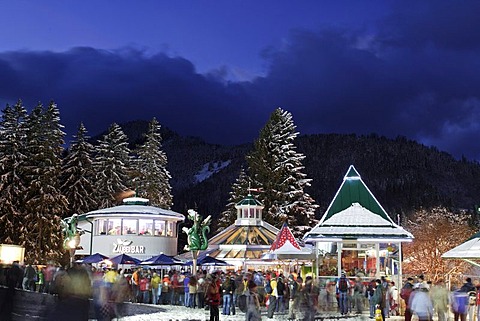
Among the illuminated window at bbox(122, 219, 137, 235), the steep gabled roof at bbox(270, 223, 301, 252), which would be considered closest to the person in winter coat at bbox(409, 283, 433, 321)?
the steep gabled roof at bbox(270, 223, 301, 252)

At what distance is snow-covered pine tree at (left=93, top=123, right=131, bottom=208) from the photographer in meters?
56.9

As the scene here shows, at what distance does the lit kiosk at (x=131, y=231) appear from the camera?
4600 cm

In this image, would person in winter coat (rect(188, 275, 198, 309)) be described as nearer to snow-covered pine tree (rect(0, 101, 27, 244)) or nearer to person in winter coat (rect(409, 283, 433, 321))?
person in winter coat (rect(409, 283, 433, 321))

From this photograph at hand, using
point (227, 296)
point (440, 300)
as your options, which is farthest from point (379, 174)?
point (440, 300)

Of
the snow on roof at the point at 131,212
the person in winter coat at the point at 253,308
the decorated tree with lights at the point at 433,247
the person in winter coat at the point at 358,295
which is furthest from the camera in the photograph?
the decorated tree with lights at the point at 433,247

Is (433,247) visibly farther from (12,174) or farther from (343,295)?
(12,174)

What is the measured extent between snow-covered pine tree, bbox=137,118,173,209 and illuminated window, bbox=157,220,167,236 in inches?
426

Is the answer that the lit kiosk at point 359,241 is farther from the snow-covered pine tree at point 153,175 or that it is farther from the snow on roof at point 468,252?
the snow-covered pine tree at point 153,175

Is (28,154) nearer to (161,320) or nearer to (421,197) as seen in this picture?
(161,320)

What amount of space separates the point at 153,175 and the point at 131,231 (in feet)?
45.6

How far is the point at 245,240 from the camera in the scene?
1827 inches

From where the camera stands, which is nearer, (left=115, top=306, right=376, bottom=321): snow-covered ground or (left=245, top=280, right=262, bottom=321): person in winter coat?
(left=245, top=280, right=262, bottom=321): person in winter coat

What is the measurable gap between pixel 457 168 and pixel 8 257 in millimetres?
162409

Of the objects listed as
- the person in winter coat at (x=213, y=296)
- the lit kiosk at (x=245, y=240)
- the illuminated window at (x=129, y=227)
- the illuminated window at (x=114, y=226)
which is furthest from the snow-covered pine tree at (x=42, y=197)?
the person in winter coat at (x=213, y=296)
